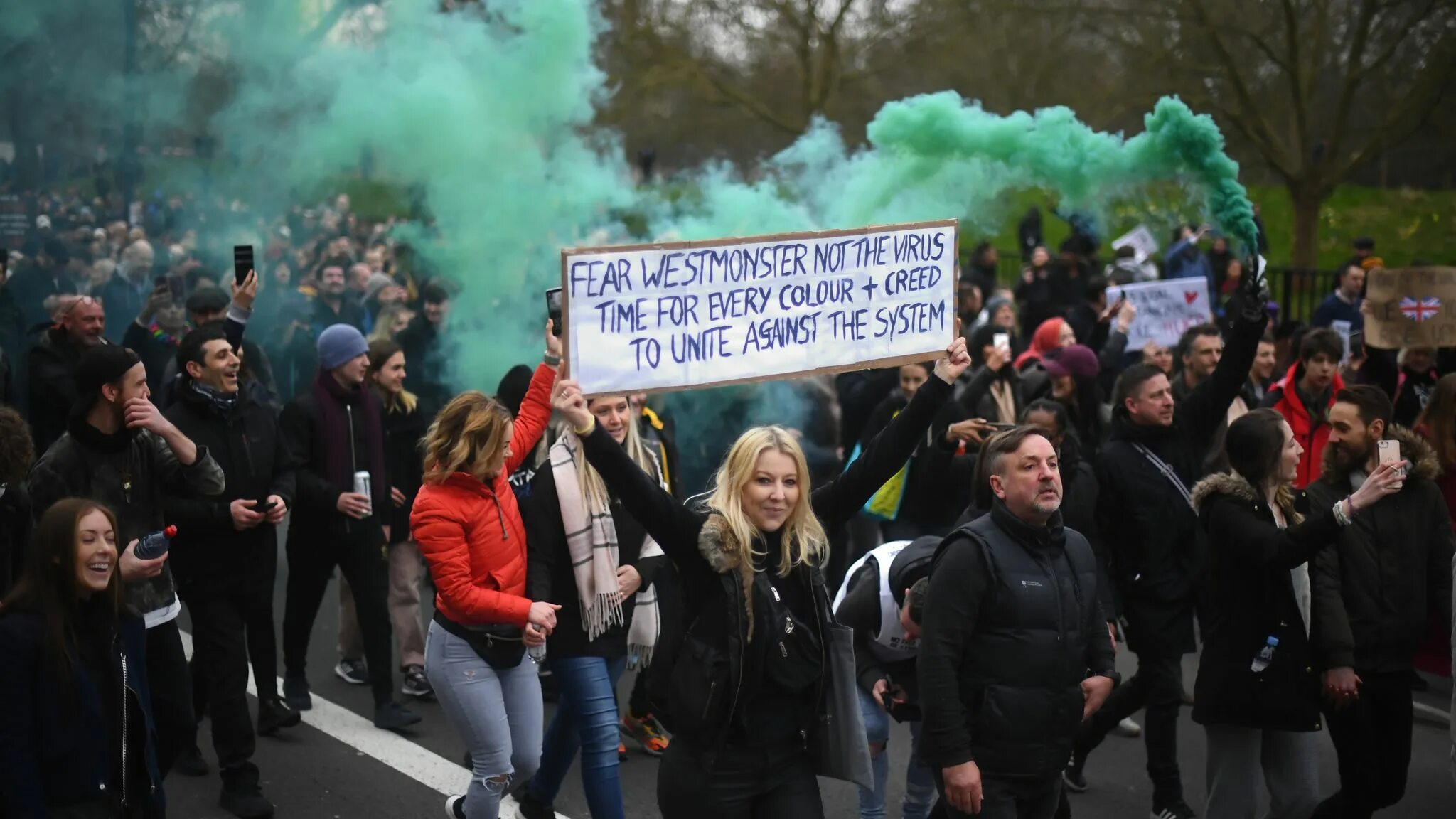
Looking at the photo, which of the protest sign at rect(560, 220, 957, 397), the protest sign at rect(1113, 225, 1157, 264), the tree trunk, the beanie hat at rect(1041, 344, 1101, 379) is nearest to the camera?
the protest sign at rect(560, 220, 957, 397)

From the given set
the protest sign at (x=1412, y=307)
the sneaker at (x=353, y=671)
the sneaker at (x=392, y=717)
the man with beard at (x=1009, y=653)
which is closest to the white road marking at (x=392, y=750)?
the sneaker at (x=392, y=717)

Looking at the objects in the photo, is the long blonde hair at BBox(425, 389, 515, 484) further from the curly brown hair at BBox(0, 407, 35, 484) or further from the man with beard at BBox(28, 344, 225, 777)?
the curly brown hair at BBox(0, 407, 35, 484)

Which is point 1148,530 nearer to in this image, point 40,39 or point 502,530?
point 502,530

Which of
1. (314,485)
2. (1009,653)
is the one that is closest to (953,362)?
(1009,653)

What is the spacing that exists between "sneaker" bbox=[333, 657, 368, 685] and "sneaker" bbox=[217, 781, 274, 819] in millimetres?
1696

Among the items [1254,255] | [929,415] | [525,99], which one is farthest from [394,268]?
[929,415]

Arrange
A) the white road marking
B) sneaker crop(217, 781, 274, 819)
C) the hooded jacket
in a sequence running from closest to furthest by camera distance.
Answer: sneaker crop(217, 781, 274, 819) < the white road marking < the hooded jacket

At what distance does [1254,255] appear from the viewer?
22.5 feet

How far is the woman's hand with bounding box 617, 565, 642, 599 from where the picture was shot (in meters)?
5.39

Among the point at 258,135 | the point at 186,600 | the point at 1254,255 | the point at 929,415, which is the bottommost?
the point at 186,600

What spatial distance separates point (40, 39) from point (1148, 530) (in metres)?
10.0

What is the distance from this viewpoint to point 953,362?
4734 millimetres

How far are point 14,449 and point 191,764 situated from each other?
1.73 metres

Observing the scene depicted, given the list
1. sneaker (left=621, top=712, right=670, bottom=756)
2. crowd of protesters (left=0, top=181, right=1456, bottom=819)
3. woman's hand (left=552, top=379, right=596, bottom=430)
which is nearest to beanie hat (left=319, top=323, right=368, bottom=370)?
crowd of protesters (left=0, top=181, right=1456, bottom=819)
